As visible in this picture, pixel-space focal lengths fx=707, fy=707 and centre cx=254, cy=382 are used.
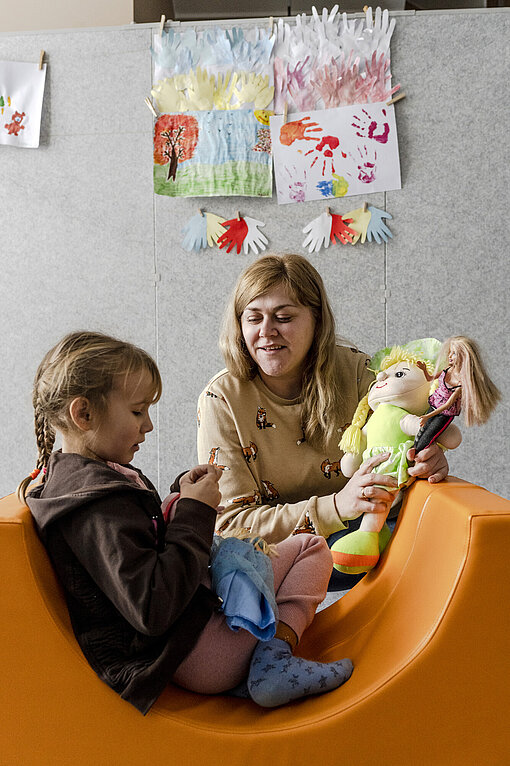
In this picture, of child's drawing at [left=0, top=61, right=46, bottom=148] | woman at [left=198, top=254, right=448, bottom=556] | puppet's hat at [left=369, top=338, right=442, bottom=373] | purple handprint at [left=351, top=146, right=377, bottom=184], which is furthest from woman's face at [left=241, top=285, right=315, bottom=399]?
child's drawing at [left=0, top=61, right=46, bottom=148]

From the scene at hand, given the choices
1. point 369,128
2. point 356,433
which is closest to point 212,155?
point 369,128

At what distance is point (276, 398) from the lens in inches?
58.6

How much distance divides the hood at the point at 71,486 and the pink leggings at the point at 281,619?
0.78 feet

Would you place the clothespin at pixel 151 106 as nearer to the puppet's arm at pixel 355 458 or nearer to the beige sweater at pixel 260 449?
the beige sweater at pixel 260 449

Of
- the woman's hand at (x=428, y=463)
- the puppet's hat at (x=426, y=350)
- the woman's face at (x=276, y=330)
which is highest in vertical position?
the woman's face at (x=276, y=330)

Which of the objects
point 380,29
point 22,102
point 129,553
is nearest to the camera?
point 129,553

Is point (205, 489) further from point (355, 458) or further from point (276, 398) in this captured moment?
point (276, 398)

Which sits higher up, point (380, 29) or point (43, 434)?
point (380, 29)

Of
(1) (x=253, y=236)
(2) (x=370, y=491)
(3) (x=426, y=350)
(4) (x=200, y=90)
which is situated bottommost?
(2) (x=370, y=491)

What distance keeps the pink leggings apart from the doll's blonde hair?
0.65 ft

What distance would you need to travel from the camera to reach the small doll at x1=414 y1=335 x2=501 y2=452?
1080 mm

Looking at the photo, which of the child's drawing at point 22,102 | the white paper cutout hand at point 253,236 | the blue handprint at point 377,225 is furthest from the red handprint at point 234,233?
the child's drawing at point 22,102

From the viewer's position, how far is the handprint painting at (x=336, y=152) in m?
2.26

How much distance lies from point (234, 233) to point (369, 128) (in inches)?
21.5
